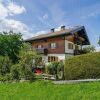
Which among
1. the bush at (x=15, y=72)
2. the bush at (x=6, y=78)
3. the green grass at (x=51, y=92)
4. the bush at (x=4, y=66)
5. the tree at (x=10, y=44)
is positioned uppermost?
the tree at (x=10, y=44)

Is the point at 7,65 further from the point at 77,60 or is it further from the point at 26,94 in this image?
the point at 26,94

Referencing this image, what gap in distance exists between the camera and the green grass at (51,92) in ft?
50.6

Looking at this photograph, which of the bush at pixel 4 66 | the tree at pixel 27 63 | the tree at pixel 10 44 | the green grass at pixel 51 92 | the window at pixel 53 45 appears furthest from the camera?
the window at pixel 53 45

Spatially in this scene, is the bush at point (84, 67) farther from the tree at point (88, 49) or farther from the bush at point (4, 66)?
the tree at point (88, 49)

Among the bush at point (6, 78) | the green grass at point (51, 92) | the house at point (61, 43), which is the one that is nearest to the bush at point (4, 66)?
the bush at point (6, 78)

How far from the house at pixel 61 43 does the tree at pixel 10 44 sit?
7.76m

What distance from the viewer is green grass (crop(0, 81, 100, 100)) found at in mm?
15430

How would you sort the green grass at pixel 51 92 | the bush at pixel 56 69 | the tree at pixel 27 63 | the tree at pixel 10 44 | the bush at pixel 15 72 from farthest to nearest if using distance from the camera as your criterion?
1. the tree at pixel 10 44
2. the bush at pixel 15 72
3. the bush at pixel 56 69
4. the tree at pixel 27 63
5. the green grass at pixel 51 92

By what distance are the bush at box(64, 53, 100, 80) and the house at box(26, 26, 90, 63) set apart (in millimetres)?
26051

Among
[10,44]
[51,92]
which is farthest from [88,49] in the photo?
[51,92]

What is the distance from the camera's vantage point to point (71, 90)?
55.9 feet

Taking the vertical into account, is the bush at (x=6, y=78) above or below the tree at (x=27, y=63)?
below

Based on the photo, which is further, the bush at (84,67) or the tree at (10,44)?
the tree at (10,44)

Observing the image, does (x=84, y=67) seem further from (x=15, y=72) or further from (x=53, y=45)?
(x=53, y=45)
